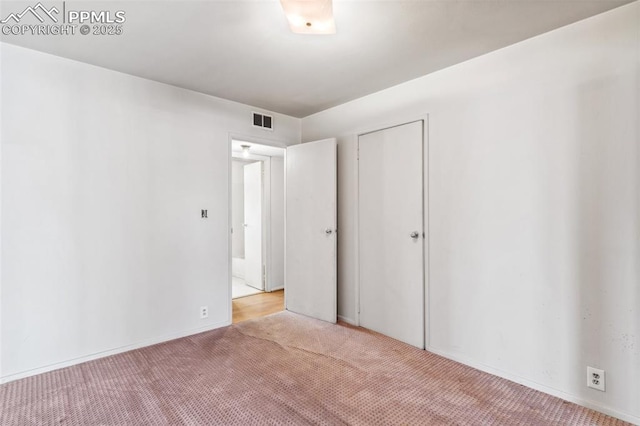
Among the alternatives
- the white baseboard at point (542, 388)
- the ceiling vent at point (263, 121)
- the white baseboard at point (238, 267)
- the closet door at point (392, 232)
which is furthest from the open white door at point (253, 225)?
the white baseboard at point (542, 388)

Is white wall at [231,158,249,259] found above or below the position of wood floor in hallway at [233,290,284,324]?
above

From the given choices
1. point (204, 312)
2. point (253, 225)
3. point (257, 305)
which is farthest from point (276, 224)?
point (204, 312)

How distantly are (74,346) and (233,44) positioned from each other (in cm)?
259

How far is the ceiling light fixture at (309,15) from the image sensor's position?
5.10ft

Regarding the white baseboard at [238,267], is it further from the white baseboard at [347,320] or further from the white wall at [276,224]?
the white baseboard at [347,320]

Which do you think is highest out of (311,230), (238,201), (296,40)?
(296,40)

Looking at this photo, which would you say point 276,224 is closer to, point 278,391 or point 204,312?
point 204,312

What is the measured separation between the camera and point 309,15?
5.33 feet

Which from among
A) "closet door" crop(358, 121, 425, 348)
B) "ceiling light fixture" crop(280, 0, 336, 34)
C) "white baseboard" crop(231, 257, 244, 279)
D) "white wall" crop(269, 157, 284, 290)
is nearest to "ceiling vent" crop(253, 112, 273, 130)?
"closet door" crop(358, 121, 425, 348)

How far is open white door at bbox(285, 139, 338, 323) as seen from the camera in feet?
11.6

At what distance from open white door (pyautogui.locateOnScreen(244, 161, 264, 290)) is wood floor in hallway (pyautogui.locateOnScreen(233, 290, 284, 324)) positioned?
406 mm

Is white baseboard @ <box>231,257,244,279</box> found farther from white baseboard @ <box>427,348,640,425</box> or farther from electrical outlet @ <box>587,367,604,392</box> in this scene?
electrical outlet @ <box>587,367,604,392</box>

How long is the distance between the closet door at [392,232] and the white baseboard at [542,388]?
1.15ft

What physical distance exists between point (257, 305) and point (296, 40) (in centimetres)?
318
